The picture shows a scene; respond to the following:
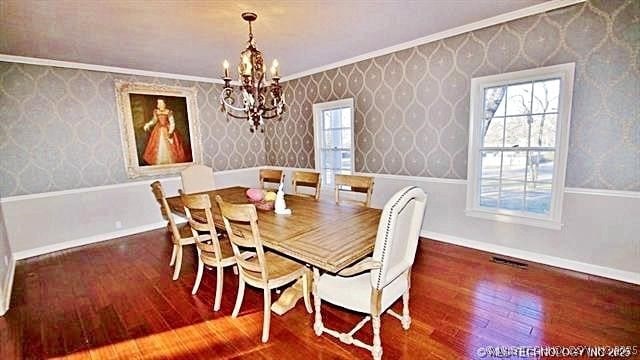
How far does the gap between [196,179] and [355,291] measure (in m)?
3.06

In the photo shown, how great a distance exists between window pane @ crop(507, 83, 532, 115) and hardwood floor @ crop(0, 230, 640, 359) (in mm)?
1615

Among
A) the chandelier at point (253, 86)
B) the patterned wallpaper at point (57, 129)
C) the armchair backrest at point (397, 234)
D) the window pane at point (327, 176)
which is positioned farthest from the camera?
the window pane at point (327, 176)

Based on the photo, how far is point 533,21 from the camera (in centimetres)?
284

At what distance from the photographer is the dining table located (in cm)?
172

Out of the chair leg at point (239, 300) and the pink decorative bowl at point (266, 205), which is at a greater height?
the pink decorative bowl at point (266, 205)

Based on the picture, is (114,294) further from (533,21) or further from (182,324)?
(533,21)

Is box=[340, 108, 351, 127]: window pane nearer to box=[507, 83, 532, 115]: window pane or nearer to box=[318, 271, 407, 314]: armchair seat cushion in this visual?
box=[507, 83, 532, 115]: window pane

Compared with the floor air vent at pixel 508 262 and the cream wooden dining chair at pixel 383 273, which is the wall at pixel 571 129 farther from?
the cream wooden dining chair at pixel 383 273

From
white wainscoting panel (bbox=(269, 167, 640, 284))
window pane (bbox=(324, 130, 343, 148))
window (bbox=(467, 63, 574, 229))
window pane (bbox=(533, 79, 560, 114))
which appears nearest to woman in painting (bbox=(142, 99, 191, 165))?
window pane (bbox=(324, 130, 343, 148))

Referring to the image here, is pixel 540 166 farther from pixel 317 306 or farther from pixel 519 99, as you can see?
pixel 317 306

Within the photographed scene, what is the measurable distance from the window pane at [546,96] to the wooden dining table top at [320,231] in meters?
2.05

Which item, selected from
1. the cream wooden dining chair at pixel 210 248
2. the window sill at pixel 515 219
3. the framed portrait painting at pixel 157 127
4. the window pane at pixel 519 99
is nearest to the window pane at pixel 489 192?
the window sill at pixel 515 219

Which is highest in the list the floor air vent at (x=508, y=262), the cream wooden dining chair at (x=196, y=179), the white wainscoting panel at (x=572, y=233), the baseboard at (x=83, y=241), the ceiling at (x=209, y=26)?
the ceiling at (x=209, y=26)

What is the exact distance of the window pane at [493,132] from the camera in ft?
10.7
